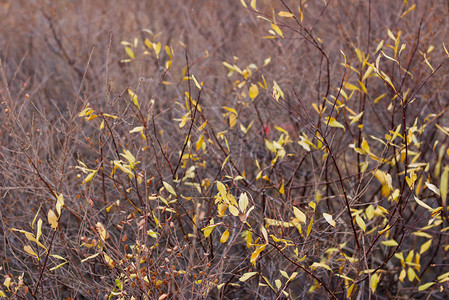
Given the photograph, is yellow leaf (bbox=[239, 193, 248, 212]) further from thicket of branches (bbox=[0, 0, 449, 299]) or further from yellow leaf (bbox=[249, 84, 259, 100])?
yellow leaf (bbox=[249, 84, 259, 100])

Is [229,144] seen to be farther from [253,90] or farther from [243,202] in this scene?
[243,202]

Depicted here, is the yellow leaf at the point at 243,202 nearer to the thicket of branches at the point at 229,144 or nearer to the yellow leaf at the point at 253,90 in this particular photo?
the thicket of branches at the point at 229,144

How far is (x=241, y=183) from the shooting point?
3238mm

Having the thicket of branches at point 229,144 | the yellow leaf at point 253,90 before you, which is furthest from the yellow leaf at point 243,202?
the yellow leaf at point 253,90

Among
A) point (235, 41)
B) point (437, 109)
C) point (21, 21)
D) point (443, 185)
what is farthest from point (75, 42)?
point (443, 185)

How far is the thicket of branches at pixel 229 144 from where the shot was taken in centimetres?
230

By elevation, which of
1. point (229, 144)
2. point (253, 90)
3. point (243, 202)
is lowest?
point (229, 144)

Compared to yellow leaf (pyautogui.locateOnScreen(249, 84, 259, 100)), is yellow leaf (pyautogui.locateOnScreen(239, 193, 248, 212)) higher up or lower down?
lower down

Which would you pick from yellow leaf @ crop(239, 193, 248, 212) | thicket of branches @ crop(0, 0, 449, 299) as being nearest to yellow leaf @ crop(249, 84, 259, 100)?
thicket of branches @ crop(0, 0, 449, 299)

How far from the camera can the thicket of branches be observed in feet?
7.54

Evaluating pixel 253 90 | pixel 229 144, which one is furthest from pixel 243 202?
pixel 229 144

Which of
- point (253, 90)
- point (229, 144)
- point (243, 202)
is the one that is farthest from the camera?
point (229, 144)

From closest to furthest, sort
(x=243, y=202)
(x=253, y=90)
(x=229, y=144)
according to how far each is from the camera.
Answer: (x=243, y=202) < (x=253, y=90) < (x=229, y=144)

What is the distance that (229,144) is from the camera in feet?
11.4
